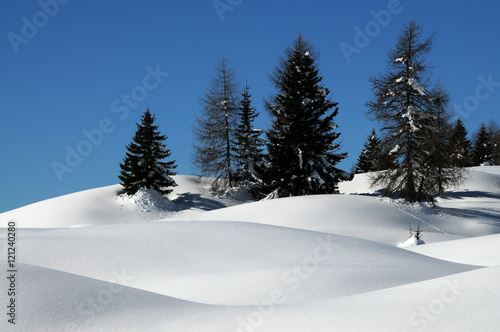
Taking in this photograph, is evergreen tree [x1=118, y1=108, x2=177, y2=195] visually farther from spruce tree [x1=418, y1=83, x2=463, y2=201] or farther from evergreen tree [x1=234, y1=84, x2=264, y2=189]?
spruce tree [x1=418, y1=83, x2=463, y2=201]

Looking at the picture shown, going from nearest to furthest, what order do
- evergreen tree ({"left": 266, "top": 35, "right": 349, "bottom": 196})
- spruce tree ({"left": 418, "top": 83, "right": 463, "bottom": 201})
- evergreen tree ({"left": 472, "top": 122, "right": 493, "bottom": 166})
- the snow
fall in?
the snow < spruce tree ({"left": 418, "top": 83, "right": 463, "bottom": 201}) < evergreen tree ({"left": 266, "top": 35, "right": 349, "bottom": 196}) < evergreen tree ({"left": 472, "top": 122, "right": 493, "bottom": 166})

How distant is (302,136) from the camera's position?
2431cm

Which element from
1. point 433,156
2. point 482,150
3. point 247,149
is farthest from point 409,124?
point 482,150

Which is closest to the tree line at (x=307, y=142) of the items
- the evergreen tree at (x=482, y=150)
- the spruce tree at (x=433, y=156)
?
the spruce tree at (x=433, y=156)

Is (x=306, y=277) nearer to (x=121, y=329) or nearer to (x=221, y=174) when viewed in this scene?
(x=121, y=329)

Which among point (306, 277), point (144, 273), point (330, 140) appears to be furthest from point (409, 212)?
point (144, 273)

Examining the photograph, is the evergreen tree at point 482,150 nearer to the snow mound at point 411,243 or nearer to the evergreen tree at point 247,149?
the evergreen tree at point 247,149

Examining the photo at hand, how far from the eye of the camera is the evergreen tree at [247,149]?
2941cm

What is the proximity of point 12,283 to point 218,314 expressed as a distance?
95.9 inches

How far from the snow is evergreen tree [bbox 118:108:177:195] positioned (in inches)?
638

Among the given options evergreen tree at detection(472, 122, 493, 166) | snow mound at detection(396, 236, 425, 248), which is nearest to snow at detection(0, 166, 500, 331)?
snow mound at detection(396, 236, 425, 248)

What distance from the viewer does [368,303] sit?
402cm

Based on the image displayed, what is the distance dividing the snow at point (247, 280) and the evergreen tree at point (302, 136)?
8.97 m

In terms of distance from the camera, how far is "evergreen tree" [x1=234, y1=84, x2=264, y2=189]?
2941cm
